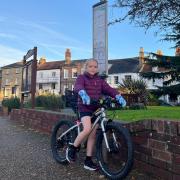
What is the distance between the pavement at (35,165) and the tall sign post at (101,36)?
236 cm

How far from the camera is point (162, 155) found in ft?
14.8

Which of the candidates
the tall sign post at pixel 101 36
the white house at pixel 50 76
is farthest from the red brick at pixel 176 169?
the white house at pixel 50 76

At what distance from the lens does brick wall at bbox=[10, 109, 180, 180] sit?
4.29 metres

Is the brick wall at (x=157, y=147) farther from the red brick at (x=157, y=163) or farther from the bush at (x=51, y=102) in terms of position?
the bush at (x=51, y=102)

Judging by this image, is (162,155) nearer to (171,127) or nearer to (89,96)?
(171,127)

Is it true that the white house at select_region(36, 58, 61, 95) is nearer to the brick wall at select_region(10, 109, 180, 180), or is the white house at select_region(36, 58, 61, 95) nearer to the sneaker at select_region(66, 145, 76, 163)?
the sneaker at select_region(66, 145, 76, 163)

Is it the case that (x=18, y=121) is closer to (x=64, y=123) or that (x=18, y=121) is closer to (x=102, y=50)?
(x=102, y=50)

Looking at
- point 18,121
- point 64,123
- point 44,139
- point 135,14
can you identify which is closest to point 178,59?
point 18,121

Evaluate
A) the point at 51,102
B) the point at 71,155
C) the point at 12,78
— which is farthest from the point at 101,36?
the point at 12,78

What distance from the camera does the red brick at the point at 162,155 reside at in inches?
173

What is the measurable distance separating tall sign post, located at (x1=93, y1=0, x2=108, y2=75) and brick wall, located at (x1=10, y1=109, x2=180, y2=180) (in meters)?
3.78

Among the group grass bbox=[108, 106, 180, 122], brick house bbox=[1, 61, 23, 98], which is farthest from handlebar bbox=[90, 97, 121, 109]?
brick house bbox=[1, 61, 23, 98]

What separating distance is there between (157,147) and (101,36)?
15.6 feet

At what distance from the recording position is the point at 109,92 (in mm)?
5434
